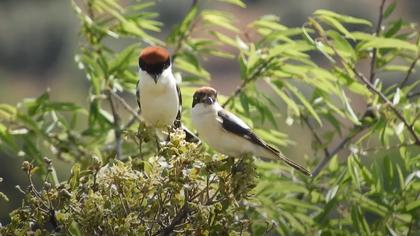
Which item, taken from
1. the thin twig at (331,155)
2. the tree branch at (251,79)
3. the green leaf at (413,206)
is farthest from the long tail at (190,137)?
the green leaf at (413,206)

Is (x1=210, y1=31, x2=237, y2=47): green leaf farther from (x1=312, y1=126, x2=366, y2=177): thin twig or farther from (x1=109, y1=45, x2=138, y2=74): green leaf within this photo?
(x1=312, y1=126, x2=366, y2=177): thin twig

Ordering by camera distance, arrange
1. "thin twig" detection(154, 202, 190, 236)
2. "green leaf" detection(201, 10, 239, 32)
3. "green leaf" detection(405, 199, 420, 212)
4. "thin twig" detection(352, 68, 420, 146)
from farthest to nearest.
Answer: "green leaf" detection(201, 10, 239, 32), "green leaf" detection(405, 199, 420, 212), "thin twig" detection(352, 68, 420, 146), "thin twig" detection(154, 202, 190, 236)

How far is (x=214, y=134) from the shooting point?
14.2 ft

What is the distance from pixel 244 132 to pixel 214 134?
12 cm

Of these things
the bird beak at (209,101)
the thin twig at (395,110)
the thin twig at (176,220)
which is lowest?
the thin twig at (395,110)

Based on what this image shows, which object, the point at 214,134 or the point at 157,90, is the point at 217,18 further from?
the point at 214,134

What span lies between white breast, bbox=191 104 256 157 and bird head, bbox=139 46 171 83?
0.38 m

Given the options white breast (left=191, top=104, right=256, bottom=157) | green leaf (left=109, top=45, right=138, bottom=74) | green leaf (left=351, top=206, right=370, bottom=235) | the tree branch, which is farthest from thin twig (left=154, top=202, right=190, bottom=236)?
green leaf (left=109, top=45, right=138, bottom=74)

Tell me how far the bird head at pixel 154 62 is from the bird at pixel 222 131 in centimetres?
35

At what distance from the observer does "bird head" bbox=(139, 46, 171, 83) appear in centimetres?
471

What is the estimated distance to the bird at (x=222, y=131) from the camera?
13.9 feet

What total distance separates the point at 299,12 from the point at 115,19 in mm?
34090

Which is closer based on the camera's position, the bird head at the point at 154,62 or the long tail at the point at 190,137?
the long tail at the point at 190,137

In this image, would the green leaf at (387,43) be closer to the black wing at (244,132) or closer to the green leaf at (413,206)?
the green leaf at (413,206)
